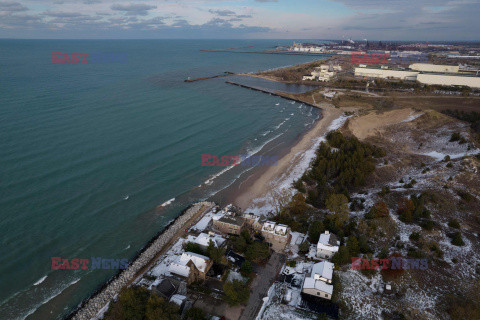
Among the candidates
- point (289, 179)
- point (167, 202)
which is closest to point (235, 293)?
point (167, 202)

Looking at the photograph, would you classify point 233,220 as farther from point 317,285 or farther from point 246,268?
point 317,285

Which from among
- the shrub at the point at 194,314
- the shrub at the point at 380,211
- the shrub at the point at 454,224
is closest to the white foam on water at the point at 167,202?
the shrub at the point at 194,314

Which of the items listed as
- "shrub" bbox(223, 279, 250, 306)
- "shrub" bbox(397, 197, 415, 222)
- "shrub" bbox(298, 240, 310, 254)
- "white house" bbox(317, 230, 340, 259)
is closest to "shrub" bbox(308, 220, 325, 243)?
"white house" bbox(317, 230, 340, 259)

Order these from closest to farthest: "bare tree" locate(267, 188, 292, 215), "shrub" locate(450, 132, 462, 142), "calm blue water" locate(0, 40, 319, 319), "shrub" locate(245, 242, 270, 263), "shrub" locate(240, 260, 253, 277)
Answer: "shrub" locate(240, 260, 253, 277), "shrub" locate(245, 242, 270, 263), "calm blue water" locate(0, 40, 319, 319), "bare tree" locate(267, 188, 292, 215), "shrub" locate(450, 132, 462, 142)

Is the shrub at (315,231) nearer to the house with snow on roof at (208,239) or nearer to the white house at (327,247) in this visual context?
the white house at (327,247)

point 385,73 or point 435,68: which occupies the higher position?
point 435,68

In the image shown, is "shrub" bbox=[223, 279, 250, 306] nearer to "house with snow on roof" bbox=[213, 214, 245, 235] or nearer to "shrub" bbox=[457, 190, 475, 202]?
"house with snow on roof" bbox=[213, 214, 245, 235]
